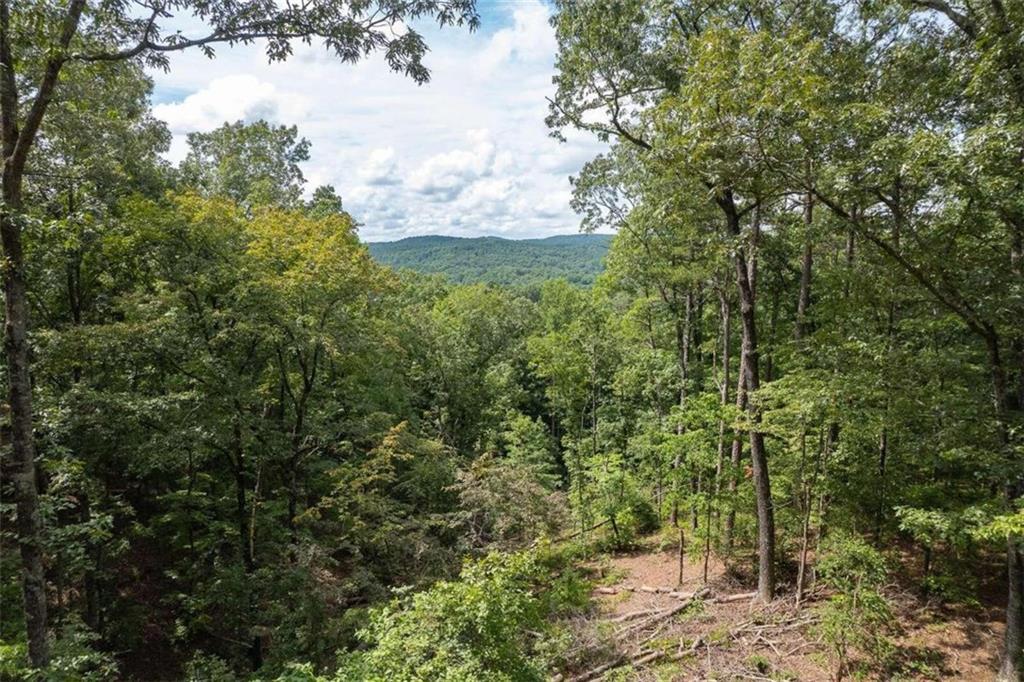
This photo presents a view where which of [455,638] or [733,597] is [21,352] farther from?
[733,597]

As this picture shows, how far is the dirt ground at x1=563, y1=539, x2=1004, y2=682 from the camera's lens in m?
7.87

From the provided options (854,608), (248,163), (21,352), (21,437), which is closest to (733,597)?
(854,608)

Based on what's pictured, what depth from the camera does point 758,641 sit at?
871cm

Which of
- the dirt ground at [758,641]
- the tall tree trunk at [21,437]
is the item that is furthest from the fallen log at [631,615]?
the tall tree trunk at [21,437]

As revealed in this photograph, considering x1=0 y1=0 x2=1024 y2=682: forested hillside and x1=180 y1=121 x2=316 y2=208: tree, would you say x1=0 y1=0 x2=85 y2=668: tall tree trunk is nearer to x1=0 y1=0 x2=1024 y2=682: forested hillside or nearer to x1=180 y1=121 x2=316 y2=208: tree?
x1=0 y1=0 x2=1024 y2=682: forested hillside

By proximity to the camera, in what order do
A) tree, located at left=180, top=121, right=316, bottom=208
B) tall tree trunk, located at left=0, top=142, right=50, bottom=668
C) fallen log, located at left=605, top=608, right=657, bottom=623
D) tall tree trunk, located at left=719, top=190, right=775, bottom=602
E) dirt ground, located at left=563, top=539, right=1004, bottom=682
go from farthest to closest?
1. tree, located at left=180, top=121, right=316, bottom=208
2. fallen log, located at left=605, top=608, right=657, bottom=623
3. tall tree trunk, located at left=719, top=190, right=775, bottom=602
4. dirt ground, located at left=563, top=539, right=1004, bottom=682
5. tall tree trunk, located at left=0, top=142, right=50, bottom=668

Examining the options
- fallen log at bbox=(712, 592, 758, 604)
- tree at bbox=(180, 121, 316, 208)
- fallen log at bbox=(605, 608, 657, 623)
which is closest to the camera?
fallen log at bbox=(712, 592, 758, 604)

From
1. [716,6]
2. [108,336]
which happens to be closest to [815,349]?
[716,6]

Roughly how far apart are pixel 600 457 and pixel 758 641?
759 centimetres

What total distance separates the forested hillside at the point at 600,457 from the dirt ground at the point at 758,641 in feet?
0.19

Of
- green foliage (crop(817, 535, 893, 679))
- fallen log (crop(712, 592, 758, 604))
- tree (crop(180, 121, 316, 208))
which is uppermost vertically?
tree (crop(180, 121, 316, 208))

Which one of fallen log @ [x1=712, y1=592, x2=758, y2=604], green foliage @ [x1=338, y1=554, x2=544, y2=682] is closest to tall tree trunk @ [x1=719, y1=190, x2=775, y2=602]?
fallen log @ [x1=712, y1=592, x2=758, y2=604]

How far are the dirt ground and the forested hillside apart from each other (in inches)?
2.3

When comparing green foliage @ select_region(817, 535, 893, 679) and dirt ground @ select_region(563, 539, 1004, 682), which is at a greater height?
green foliage @ select_region(817, 535, 893, 679)
